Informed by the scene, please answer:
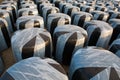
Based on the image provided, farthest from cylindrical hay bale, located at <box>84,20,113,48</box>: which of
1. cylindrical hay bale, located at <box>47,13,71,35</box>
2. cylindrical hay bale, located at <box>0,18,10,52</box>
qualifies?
cylindrical hay bale, located at <box>0,18,10,52</box>

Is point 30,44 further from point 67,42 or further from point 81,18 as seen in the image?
point 81,18

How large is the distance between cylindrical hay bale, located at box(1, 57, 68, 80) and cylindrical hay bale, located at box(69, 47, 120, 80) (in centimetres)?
42

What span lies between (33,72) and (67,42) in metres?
1.70

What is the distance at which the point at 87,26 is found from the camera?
523cm

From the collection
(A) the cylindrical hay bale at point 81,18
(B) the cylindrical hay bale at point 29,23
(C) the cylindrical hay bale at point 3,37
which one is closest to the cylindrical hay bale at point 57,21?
(B) the cylindrical hay bale at point 29,23

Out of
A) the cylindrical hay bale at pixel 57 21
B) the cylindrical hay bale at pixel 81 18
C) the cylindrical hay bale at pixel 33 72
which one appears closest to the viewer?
the cylindrical hay bale at pixel 33 72

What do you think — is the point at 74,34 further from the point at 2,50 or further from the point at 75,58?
the point at 2,50

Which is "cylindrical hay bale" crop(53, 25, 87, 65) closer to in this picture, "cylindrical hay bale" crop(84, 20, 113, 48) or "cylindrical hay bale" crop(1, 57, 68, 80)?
"cylindrical hay bale" crop(84, 20, 113, 48)

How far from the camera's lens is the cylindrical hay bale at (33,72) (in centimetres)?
237

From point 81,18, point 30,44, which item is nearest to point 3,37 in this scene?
point 30,44

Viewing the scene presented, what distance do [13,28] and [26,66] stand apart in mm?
4473

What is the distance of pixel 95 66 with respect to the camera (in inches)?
109

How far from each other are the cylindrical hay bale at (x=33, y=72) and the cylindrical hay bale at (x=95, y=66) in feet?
1.38

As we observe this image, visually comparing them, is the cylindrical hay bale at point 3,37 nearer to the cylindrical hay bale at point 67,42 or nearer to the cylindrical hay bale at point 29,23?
the cylindrical hay bale at point 29,23
